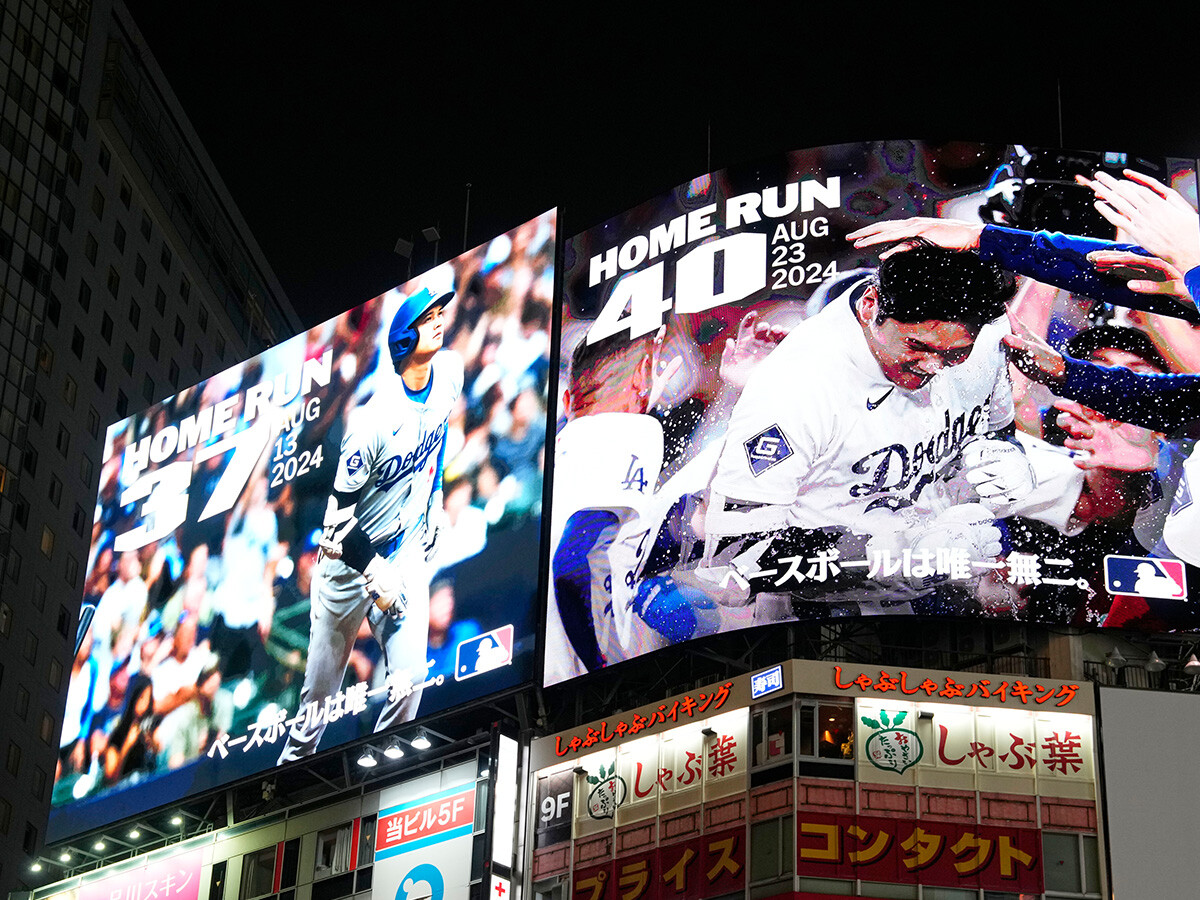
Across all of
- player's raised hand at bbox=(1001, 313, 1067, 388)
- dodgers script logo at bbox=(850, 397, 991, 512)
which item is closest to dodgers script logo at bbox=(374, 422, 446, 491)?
dodgers script logo at bbox=(850, 397, 991, 512)

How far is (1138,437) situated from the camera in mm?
33875

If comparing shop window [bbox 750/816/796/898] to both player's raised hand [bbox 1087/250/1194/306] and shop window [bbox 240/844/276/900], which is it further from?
player's raised hand [bbox 1087/250/1194/306]

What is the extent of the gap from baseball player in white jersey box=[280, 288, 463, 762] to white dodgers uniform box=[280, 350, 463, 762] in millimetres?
20

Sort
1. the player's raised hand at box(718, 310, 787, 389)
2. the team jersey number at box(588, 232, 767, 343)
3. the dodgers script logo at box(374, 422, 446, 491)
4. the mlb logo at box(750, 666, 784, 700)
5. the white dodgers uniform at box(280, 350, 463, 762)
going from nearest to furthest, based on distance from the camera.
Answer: the mlb logo at box(750, 666, 784, 700), the player's raised hand at box(718, 310, 787, 389), the white dodgers uniform at box(280, 350, 463, 762), the team jersey number at box(588, 232, 767, 343), the dodgers script logo at box(374, 422, 446, 491)

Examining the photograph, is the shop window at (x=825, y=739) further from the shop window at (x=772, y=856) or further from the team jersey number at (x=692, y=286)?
the team jersey number at (x=692, y=286)

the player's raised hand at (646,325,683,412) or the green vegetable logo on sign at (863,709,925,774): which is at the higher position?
the player's raised hand at (646,325,683,412)

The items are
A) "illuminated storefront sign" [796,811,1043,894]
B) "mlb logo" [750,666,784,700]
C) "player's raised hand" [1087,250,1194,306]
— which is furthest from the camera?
"player's raised hand" [1087,250,1194,306]

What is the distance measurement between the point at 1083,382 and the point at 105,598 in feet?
75.8

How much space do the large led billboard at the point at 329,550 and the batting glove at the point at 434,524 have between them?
0.04 metres

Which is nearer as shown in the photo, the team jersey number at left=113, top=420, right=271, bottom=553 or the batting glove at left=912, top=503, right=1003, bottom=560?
the batting glove at left=912, top=503, right=1003, bottom=560

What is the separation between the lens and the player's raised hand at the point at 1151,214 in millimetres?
35719

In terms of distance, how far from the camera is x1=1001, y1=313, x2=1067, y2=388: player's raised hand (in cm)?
3434

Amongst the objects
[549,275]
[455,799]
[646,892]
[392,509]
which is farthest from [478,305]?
[646,892]

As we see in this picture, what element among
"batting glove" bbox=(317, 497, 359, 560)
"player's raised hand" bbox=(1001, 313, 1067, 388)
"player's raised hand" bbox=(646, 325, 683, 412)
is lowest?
"batting glove" bbox=(317, 497, 359, 560)
